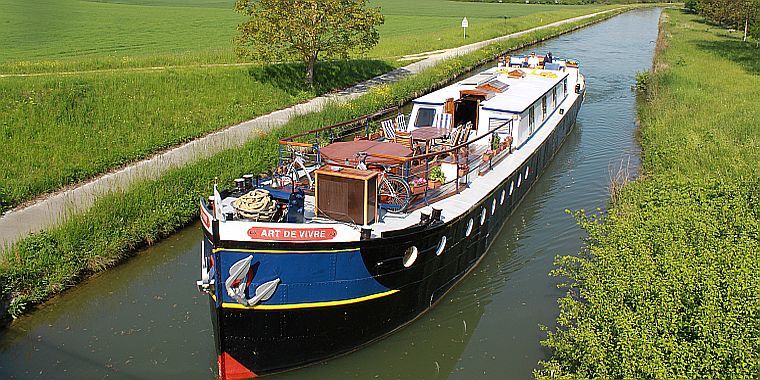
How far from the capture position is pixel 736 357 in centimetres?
818

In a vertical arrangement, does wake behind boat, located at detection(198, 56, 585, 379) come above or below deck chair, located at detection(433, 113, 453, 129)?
below

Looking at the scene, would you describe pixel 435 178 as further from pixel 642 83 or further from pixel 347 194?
pixel 642 83

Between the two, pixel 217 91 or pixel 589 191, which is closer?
pixel 589 191

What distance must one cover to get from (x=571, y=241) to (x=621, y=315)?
8180mm

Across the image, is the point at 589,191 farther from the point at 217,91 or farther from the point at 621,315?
the point at 217,91

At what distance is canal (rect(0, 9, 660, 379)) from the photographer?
37.8 feet

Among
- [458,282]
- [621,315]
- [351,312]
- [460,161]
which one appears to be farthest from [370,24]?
[621,315]

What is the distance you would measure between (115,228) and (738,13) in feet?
192

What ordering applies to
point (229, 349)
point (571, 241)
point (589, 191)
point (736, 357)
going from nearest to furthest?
1. point (736, 357)
2. point (229, 349)
3. point (571, 241)
4. point (589, 191)

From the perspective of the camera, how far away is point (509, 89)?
2094 centimetres

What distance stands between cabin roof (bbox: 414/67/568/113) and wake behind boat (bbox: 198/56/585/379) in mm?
2613

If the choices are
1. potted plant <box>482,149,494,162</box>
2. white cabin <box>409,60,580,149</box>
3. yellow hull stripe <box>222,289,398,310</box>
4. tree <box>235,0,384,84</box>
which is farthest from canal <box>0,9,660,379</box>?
tree <box>235,0,384,84</box>

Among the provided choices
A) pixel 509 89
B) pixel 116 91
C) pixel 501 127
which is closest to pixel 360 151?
pixel 501 127

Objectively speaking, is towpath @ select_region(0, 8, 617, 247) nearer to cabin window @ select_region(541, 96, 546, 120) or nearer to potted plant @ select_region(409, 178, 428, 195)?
potted plant @ select_region(409, 178, 428, 195)
